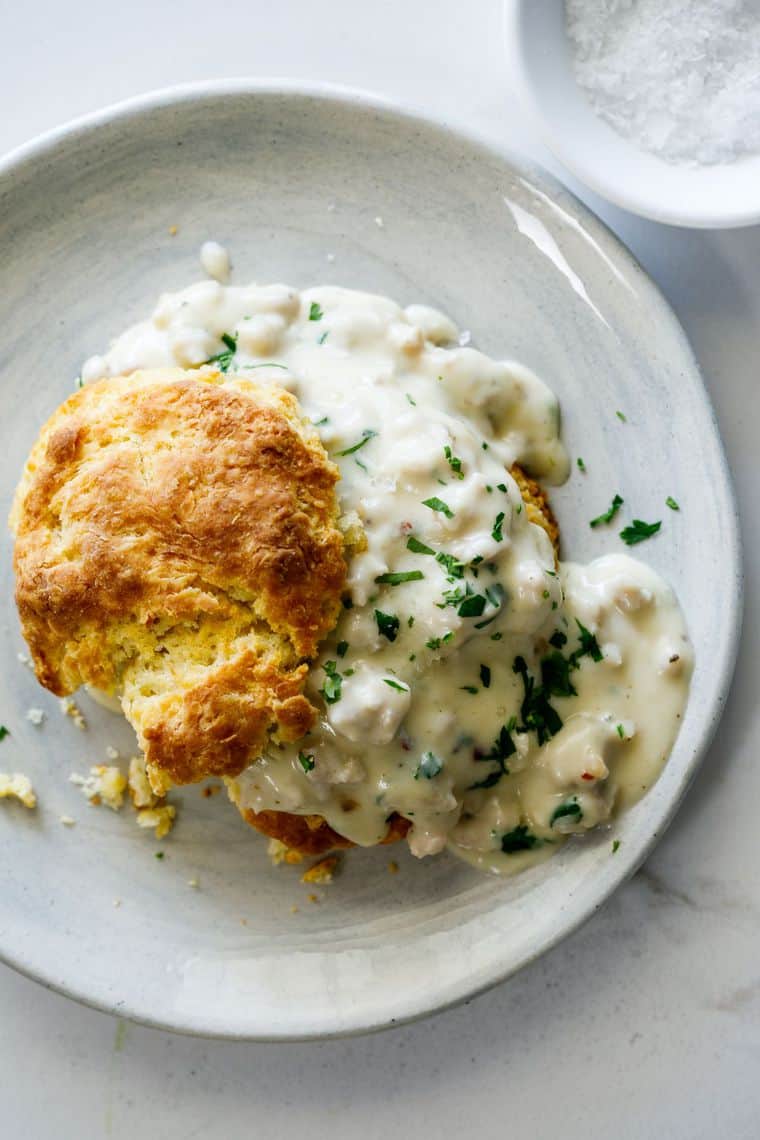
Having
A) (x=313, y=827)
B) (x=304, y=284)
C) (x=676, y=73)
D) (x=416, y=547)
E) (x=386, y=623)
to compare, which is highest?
(x=676, y=73)

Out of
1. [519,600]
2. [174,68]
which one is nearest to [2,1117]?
[519,600]

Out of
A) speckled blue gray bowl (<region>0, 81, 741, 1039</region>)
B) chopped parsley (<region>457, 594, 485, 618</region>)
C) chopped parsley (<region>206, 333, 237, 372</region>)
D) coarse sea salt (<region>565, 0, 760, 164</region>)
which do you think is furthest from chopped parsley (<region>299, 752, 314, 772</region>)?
coarse sea salt (<region>565, 0, 760, 164</region>)

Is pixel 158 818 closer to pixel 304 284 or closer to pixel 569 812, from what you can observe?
pixel 569 812

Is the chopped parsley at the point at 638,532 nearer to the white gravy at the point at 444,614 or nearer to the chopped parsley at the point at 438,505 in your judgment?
Answer: the white gravy at the point at 444,614

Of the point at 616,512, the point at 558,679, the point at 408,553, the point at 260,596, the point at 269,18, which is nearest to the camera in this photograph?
the point at 260,596

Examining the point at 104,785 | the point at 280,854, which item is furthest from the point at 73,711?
the point at 280,854

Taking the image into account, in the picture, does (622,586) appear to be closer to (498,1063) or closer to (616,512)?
(616,512)
